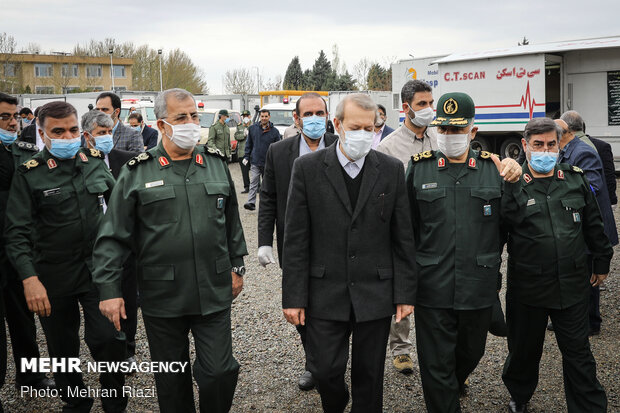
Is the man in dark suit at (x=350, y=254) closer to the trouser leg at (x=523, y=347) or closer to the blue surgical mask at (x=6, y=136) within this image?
the trouser leg at (x=523, y=347)

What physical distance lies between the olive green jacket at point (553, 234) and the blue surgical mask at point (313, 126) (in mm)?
1595

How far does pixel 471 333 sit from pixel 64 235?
2.67 metres

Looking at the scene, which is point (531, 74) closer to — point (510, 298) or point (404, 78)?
point (404, 78)

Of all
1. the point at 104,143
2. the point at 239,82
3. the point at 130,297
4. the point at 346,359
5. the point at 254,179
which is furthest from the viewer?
the point at 239,82

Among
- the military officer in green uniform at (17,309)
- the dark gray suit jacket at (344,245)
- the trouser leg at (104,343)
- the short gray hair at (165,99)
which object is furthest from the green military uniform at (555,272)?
the military officer in green uniform at (17,309)

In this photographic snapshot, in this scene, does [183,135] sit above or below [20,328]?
above

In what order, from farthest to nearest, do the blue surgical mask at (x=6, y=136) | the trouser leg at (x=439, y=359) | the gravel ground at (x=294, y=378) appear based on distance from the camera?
the blue surgical mask at (x=6, y=136)
the gravel ground at (x=294, y=378)
the trouser leg at (x=439, y=359)

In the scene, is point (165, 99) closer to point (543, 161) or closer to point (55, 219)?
point (55, 219)

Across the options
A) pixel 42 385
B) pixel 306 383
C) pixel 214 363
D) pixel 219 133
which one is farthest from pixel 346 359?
pixel 219 133

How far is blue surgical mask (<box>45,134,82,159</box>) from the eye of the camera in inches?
155

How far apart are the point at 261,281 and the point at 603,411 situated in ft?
15.3

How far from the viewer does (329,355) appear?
3344mm

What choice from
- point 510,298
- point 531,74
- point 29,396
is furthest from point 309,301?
point 531,74

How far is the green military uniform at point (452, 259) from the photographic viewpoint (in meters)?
3.53
